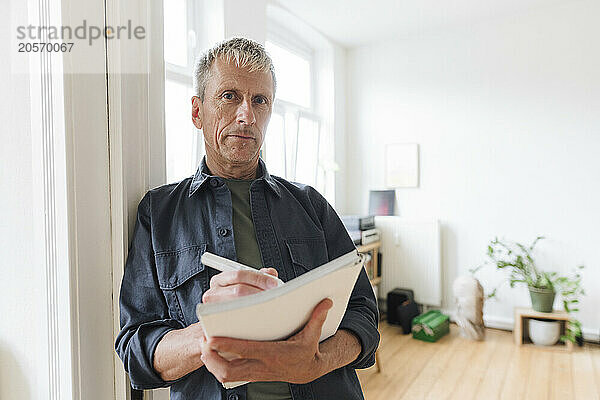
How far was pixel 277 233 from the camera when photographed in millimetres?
1140

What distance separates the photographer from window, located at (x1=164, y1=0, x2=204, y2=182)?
8.07 ft

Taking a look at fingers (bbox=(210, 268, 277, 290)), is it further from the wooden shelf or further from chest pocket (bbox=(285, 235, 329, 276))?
the wooden shelf

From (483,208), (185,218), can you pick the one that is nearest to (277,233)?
(185,218)

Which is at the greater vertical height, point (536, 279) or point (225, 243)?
point (225, 243)

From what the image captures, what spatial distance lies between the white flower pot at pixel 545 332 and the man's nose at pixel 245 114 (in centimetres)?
336

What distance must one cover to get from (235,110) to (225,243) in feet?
1.08

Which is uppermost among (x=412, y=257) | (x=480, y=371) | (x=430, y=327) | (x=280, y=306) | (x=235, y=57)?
(x=235, y=57)

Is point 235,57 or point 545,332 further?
point 545,332

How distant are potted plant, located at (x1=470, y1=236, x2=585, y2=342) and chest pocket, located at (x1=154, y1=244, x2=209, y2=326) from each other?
3.28m

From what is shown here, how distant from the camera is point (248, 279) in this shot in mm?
776

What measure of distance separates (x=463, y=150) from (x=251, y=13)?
7.87 ft

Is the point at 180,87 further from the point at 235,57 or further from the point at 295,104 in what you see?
the point at 295,104

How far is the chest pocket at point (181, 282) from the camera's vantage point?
103 cm

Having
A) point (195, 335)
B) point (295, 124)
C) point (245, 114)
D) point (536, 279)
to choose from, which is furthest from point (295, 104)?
point (195, 335)
